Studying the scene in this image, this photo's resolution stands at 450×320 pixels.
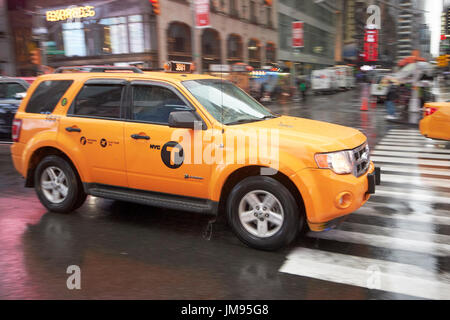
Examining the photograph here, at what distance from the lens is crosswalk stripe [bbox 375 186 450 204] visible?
259 inches

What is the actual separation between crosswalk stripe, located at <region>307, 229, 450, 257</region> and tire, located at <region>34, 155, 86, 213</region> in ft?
10.3

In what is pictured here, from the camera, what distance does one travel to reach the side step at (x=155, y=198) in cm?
484

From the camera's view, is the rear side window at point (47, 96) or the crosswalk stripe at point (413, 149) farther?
the crosswalk stripe at point (413, 149)

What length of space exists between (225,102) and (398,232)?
263cm

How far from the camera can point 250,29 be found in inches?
1957

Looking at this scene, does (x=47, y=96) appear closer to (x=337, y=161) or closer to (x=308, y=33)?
(x=337, y=161)

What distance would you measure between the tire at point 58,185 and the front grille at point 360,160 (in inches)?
142

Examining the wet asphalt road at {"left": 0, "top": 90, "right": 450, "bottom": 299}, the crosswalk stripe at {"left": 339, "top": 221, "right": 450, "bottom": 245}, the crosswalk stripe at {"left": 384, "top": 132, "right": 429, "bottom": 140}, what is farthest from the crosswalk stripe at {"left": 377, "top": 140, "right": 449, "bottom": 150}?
the crosswalk stripe at {"left": 339, "top": 221, "right": 450, "bottom": 245}

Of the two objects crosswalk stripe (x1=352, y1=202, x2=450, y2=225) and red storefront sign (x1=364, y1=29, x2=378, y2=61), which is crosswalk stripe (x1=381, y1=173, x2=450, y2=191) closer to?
crosswalk stripe (x1=352, y1=202, x2=450, y2=225)

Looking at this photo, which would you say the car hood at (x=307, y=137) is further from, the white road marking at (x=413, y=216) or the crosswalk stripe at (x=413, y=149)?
the crosswalk stripe at (x=413, y=149)

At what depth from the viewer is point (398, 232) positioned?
512 centimetres

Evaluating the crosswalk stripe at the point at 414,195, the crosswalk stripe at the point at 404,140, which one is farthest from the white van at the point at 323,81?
the crosswalk stripe at the point at 414,195
